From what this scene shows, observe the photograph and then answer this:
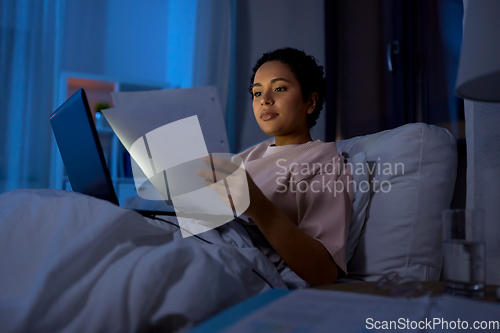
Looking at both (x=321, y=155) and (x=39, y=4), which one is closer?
(x=321, y=155)

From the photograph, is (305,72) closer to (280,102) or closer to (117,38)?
(280,102)

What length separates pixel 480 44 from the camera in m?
0.58

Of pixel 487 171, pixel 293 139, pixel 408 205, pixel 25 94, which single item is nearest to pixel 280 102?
pixel 293 139

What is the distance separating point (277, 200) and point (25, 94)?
6.75 ft

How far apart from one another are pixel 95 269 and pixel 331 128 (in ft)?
7.23

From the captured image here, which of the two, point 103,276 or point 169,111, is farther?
point 169,111

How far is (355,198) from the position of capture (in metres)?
0.99

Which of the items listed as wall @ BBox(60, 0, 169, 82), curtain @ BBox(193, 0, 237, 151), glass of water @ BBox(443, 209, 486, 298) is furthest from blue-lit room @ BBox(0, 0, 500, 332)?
curtain @ BBox(193, 0, 237, 151)

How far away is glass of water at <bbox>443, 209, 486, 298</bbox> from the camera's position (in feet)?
1.77

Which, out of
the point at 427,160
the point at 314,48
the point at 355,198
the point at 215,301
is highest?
the point at 314,48

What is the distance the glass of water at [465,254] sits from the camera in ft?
1.77

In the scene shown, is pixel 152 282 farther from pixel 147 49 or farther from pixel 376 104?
pixel 147 49

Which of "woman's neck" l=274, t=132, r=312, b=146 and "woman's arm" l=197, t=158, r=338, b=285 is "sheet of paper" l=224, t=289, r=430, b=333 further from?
"woman's neck" l=274, t=132, r=312, b=146

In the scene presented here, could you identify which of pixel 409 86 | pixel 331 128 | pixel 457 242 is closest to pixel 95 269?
pixel 457 242
